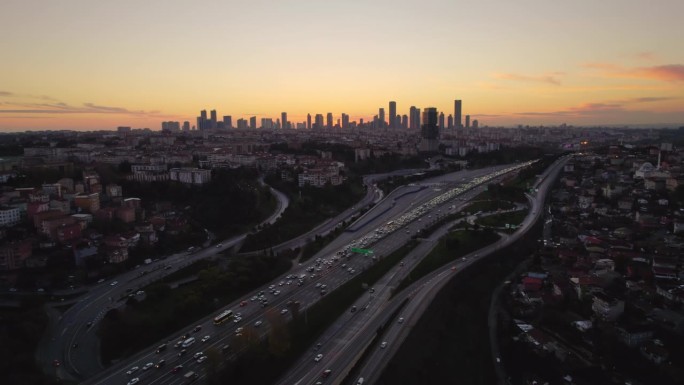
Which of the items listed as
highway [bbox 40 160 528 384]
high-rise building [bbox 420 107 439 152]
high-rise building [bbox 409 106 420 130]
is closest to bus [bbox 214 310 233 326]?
highway [bbox 40 160 528 384]

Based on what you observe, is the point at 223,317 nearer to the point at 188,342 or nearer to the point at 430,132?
the point at 188,342

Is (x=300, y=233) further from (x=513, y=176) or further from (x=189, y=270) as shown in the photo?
(x=513, y=176)

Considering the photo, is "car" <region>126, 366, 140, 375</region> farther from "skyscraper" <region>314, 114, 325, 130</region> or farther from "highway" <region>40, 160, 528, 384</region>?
"skyscraper" <region>314, 114, 325, 130</region>

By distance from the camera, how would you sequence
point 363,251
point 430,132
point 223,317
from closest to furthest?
point 223,317 < point 363,251 < point 430,132

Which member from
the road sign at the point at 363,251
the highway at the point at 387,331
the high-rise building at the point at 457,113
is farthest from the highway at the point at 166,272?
the high-rise building at the point at 457,113

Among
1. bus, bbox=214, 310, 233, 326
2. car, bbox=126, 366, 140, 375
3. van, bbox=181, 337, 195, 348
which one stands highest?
bus, bbox=214, 310, 233, 326

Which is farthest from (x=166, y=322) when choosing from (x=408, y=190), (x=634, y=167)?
Result: (x=634, y=167)

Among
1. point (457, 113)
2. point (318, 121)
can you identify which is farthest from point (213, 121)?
point (457, 113)
